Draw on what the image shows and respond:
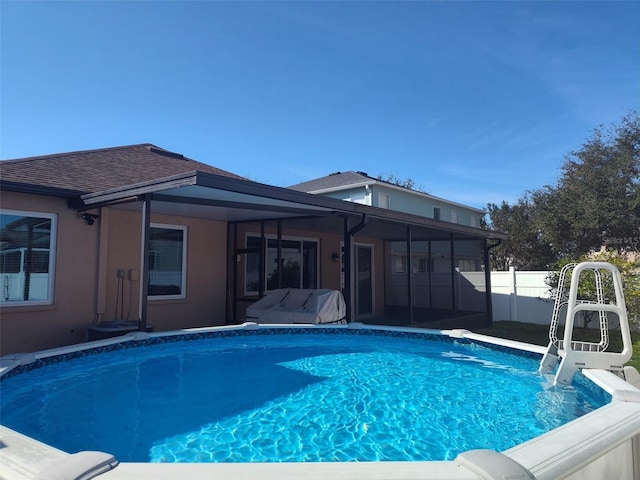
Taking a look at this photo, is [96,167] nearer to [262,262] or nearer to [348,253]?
[262,262]

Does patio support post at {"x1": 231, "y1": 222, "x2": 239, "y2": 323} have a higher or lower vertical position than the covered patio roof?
lower

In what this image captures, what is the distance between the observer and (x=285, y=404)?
180 inches

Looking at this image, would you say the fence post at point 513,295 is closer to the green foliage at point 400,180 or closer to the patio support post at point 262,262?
the patio support post at point 262,262

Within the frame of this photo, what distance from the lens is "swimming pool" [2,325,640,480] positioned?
352cm

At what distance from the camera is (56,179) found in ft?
24.9

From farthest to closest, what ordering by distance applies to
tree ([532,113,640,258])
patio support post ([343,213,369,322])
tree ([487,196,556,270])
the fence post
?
tree ([487,196,556,270]), tree ([532,113,640,258]), the fence post, patio support post ([343,213,369,322])

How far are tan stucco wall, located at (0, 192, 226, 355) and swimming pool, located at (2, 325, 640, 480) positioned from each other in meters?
1.61

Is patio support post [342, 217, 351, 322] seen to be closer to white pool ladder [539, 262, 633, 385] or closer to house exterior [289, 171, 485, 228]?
white pool ladder [539, 262, 633, 385]

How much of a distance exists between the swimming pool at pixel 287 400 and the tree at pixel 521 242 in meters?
24.4

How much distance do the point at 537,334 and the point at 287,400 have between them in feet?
30.7

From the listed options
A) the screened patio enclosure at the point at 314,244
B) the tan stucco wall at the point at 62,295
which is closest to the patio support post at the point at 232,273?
the screened patio enclosure at the point at 314,244

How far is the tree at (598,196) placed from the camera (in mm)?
20656

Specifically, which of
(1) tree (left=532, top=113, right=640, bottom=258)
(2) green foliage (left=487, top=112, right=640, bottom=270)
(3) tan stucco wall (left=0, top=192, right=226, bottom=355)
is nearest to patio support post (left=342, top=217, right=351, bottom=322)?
(3) tan stucco wall (left=0, top=192, right=226, bottom=355)

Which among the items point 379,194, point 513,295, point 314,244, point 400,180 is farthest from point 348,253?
point 400,180
